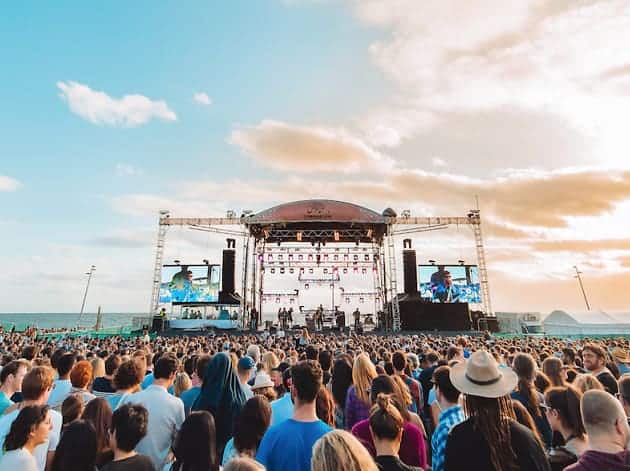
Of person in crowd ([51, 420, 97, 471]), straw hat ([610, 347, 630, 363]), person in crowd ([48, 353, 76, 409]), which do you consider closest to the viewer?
person in crowd ([51, 420, 97, 471])

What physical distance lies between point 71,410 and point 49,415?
695mm

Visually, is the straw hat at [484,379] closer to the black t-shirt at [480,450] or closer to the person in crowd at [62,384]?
the black t-shirt at [480,450]

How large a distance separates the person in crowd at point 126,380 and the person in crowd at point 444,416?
9.50ft

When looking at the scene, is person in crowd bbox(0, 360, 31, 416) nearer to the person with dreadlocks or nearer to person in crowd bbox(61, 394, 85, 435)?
person in crowd bbox(61, 394, 85, 435)

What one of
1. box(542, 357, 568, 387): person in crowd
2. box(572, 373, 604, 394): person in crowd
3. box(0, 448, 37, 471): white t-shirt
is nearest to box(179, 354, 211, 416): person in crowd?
box(0, 448, 37, 471): white t-shirt

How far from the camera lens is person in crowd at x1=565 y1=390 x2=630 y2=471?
2.05 metres

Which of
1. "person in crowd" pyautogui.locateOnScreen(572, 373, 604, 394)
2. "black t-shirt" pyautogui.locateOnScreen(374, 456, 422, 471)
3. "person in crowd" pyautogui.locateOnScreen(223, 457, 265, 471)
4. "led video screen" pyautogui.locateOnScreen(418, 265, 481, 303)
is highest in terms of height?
"led video screen" pyautogui.locateOnScreen(418, 265, 481, 303)

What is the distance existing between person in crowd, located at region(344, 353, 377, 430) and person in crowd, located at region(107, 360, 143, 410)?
2202mm

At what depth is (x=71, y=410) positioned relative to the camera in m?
3.24

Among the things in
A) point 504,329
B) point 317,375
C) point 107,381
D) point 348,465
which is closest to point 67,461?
point 317,375

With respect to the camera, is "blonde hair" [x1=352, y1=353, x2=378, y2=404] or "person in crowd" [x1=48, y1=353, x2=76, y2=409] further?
"person in crowd" [x1=48, y1=353, x2=76, y2=409]

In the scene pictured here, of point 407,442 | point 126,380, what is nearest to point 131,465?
point 126,380

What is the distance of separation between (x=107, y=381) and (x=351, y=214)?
23.0 meters

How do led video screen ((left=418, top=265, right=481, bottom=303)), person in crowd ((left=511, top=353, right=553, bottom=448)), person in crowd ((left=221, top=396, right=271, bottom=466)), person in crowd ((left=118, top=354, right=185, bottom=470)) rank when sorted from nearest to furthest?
person in crowd ((left=221, top=396, right=271, bottom=466))
person in crowd ((left=118, top=354, right=185, bottom=470))
person in crowd ((left=511, top=353, right=553, bottom=448))
led video screen ((left=418, top=265, right=481, bottom=303))
